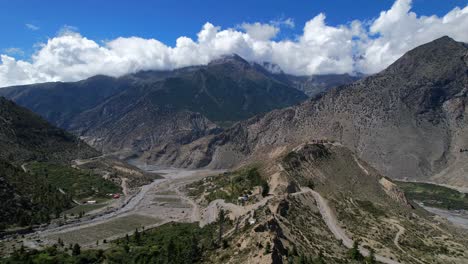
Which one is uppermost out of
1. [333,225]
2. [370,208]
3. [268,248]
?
[268,248]

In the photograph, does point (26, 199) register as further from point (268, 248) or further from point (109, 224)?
point (268, 248)

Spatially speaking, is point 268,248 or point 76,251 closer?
point 268,248

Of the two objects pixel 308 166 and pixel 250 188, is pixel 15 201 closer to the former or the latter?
pixel 250 188

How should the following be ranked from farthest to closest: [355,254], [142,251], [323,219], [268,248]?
1. [323,219]
2. [142,251]
3. [355,254]
4. [268,248]

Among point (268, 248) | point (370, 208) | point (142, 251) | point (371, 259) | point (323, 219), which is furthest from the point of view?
point (370, 208)

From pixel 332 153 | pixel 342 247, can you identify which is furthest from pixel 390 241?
pixel 332 153

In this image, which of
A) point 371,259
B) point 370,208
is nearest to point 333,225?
point 370,208

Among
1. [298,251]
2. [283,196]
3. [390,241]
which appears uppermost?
[283,196]

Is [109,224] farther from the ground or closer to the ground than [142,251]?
farther from the ground

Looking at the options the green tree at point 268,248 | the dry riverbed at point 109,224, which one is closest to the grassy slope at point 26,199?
the dry riverbed at point 109,224

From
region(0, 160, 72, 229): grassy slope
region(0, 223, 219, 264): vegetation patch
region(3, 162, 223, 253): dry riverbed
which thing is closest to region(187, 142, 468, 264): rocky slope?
region(0, 223, 219, 264): vegetation patch

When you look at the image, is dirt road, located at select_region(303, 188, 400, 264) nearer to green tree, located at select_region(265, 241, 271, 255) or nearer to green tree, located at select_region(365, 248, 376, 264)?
green tree, located at select_region(365, 248, 376, 264)
